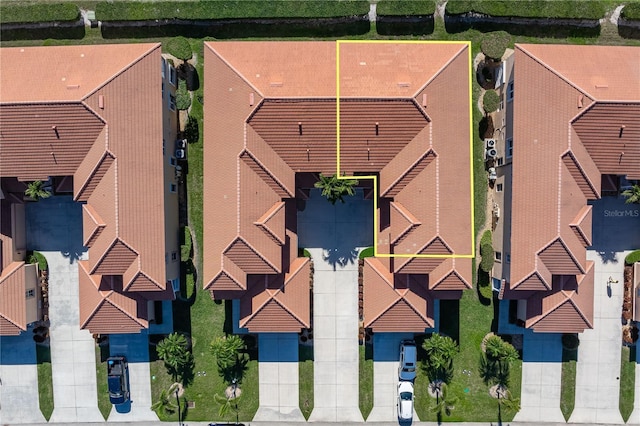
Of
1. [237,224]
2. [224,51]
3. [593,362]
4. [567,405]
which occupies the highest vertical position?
[224,51]

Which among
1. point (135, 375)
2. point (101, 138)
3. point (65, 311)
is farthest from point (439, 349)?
point (65, 311)

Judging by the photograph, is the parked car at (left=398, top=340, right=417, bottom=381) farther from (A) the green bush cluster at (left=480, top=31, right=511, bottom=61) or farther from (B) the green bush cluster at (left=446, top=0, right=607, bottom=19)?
(B) the green bush cluster at (left=446, top=0, right=607, bottom=19)

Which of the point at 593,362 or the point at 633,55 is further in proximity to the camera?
the point at 593,362

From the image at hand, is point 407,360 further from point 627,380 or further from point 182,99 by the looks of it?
point 182,99

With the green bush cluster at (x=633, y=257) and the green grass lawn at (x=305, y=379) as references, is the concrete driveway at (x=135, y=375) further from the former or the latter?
the green bush cluster at (x=633, y=257)

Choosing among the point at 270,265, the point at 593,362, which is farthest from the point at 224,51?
the point at 593,362

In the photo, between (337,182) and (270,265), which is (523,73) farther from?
(270,265)

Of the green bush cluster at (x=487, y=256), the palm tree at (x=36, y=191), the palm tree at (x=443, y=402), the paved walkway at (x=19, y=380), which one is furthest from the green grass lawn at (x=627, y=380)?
the paved walkway at (x=19, y=380)
